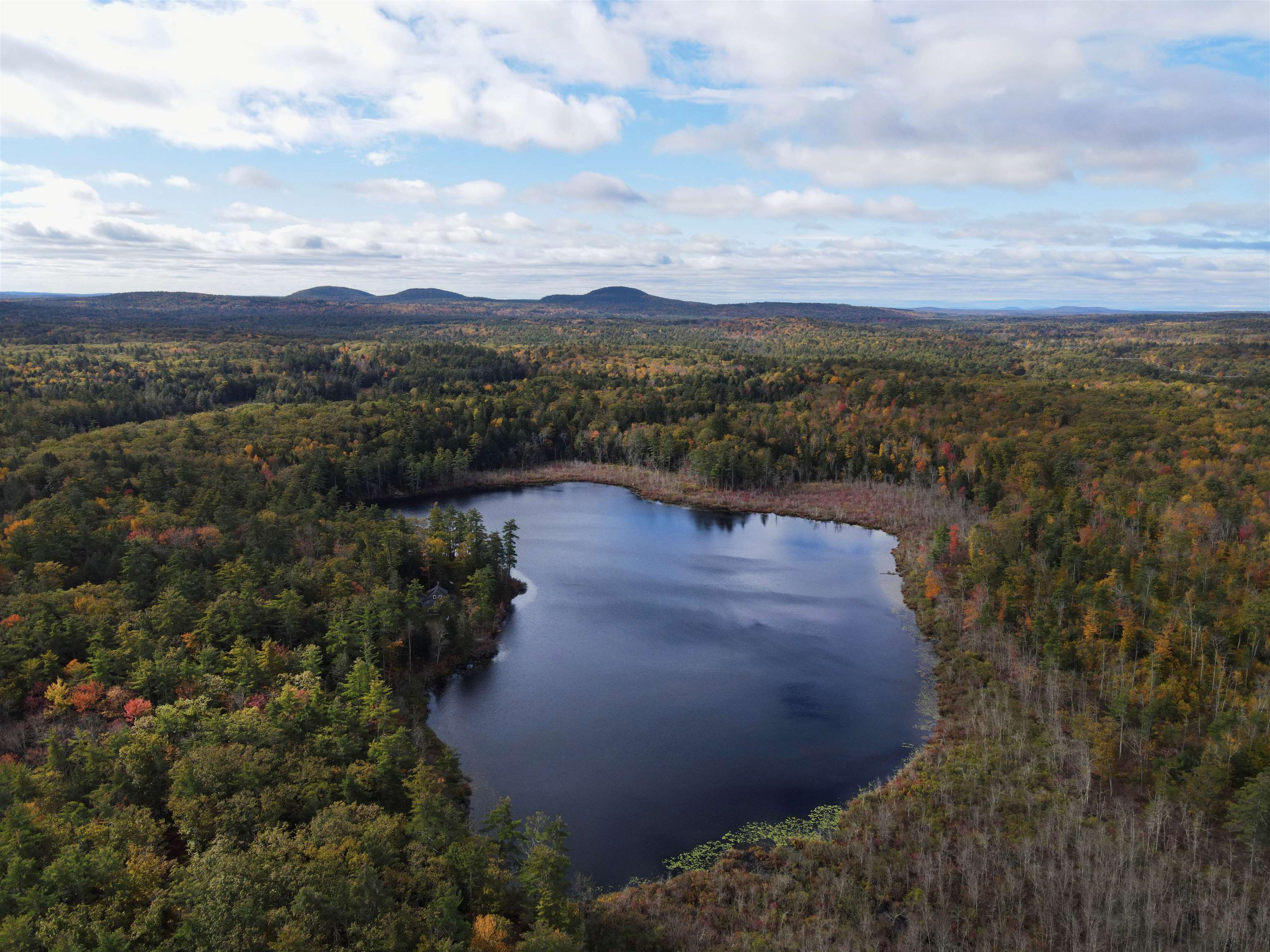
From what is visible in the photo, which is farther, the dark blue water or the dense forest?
the dark blue water

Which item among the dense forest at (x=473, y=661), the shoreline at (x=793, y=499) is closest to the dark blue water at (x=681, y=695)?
the shoreline at (x=793, y=499)

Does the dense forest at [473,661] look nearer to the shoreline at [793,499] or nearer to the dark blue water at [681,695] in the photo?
the shoreline at [793,499]

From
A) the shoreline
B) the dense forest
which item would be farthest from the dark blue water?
the dense forest

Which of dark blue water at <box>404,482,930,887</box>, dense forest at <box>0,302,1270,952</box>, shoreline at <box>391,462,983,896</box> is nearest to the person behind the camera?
dense forest at <box>0,302,1270,952</box>

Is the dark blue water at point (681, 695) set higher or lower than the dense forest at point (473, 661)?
lower

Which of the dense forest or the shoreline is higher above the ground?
the dense forest

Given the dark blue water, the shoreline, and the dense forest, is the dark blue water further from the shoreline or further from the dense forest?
the dense forest

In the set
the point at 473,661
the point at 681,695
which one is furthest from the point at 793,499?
the point at 473,661
